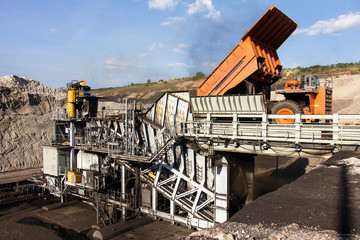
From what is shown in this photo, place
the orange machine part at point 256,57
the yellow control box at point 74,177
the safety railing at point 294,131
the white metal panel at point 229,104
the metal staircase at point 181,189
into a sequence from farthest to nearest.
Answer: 1. the yellow control box at point 74,177
2. the metal staircase at point 181,189
3. the orange machine part at point 256,57
4. the white metal panel at point 229,104
5. the safety railing at point 294,131

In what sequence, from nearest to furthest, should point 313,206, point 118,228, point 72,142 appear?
point 313,206, point 118,228, point 72,142

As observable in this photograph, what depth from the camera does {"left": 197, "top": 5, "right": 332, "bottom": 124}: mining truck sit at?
13969mm

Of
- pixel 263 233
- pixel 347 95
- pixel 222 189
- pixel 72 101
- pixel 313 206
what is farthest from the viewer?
pixel 347 95

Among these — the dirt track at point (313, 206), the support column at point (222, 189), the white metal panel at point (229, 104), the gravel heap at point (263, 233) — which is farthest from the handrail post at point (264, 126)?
the gravel heap at point (263, 233)

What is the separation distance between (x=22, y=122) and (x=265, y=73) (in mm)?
32171

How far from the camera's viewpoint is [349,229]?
3264 mm

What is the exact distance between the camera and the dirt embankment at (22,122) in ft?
107

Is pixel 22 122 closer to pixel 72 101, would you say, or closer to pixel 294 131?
pixel 72 101

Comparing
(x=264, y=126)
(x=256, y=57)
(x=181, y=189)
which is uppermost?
(x=256, y=57)

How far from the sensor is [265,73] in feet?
49.2

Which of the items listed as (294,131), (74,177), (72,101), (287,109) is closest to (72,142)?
(72,101)

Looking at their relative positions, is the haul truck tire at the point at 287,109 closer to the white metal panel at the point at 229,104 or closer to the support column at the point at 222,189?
the white metal panel at the point at 229,104

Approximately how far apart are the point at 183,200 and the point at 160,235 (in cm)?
212

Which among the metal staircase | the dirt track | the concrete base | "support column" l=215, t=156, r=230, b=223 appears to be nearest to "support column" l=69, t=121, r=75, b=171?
the metal staircase
